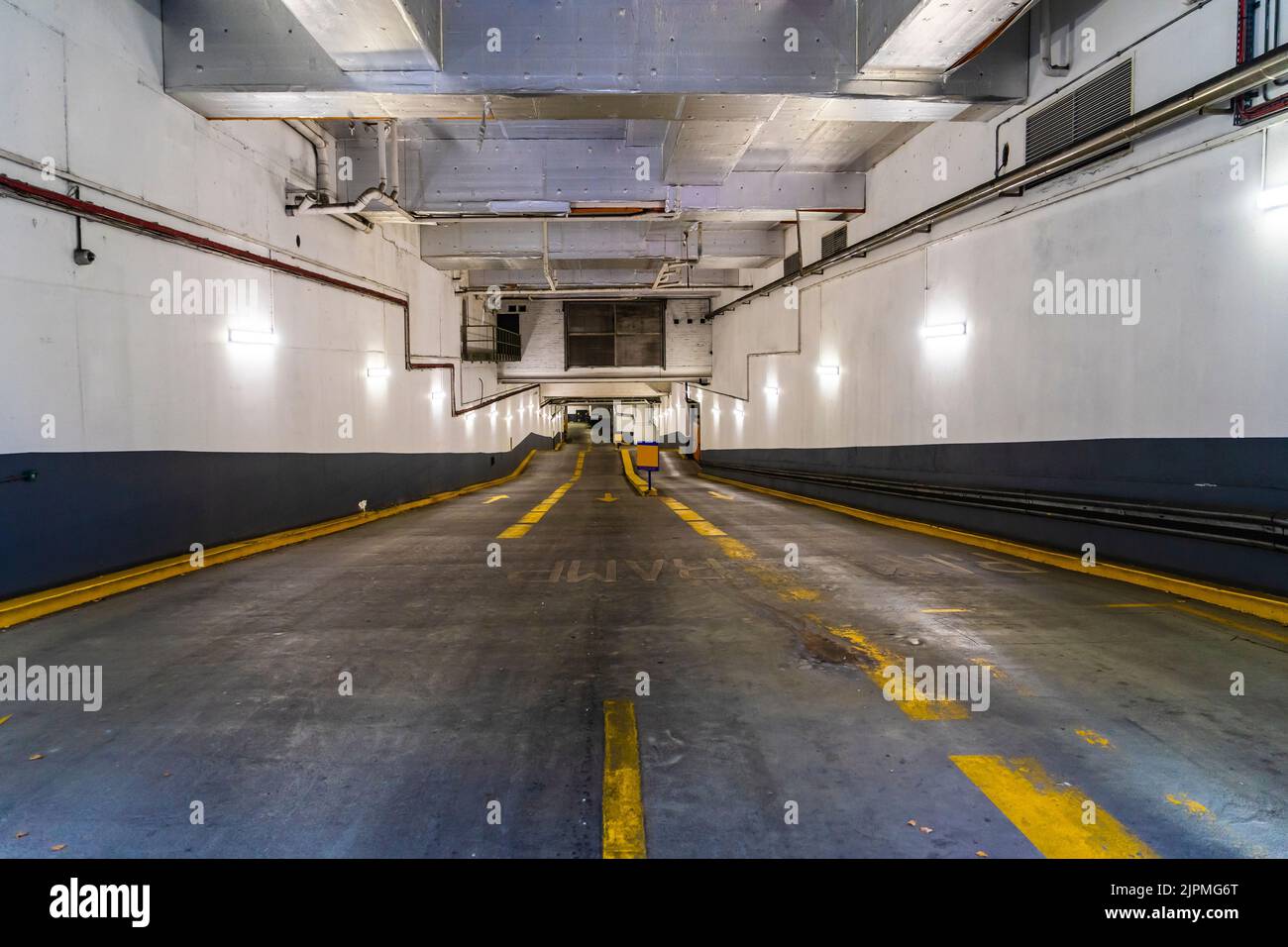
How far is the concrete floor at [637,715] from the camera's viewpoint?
251 centimetres

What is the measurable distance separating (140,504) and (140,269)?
2.60 meters

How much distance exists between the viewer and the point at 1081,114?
23.6 ft

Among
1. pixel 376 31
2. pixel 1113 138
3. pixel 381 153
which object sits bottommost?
pixel 1113 138

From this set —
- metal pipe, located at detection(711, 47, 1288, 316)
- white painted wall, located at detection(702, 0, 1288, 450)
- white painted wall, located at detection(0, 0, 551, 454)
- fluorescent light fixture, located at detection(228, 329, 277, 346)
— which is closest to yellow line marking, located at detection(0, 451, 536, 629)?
white painted wall, located at detection(0, 0, 551, 454)

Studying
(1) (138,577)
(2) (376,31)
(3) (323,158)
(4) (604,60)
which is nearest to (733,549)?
(4) (604,60)

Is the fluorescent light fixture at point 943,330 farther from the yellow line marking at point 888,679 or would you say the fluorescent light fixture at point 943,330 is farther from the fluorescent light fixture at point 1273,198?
the yellow line marking at point 888,679

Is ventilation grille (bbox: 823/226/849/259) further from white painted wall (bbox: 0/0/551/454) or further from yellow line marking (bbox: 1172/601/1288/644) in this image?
white painted wall (bbox: 0/0/551/454)

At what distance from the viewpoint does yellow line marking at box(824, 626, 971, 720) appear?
353 cm

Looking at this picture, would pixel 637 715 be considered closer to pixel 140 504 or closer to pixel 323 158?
pixel 140 504

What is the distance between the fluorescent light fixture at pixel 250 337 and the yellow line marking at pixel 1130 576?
10.3m

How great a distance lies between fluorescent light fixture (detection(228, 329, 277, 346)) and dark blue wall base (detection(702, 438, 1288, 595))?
34.1ft

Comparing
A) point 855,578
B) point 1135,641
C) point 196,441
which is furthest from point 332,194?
point 1135,641

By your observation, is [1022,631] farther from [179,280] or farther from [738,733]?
[179,280]

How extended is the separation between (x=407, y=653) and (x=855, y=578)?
4509 mm
